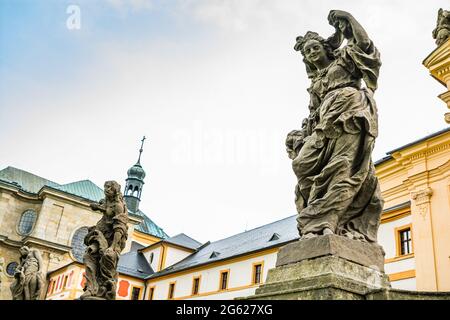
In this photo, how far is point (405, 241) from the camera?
20469 mm

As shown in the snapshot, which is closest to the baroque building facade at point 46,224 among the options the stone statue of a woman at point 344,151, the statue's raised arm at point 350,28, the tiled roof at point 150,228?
the tiled roof at point 150,228

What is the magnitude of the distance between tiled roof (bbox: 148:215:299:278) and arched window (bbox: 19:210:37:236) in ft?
57.0

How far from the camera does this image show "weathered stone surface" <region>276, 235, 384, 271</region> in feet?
11.9

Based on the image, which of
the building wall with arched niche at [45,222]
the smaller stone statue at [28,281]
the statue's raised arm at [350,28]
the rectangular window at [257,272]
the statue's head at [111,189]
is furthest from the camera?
the building wall with arched niche at [45,222]

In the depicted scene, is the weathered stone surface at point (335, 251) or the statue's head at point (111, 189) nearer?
the weathered stone surface at point (335, 251)

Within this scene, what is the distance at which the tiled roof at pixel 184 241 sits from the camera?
48.4m

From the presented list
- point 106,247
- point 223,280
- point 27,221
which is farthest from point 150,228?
point 106,247

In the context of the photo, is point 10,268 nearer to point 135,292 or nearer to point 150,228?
point 135,292

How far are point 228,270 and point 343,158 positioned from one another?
31.3m

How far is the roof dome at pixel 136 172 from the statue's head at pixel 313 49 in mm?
61217

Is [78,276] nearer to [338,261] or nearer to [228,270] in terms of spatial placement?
[228,270]

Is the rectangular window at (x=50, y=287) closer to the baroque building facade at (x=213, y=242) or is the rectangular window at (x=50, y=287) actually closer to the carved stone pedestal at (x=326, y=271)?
the baroque building facade at (x=213, y=242)
